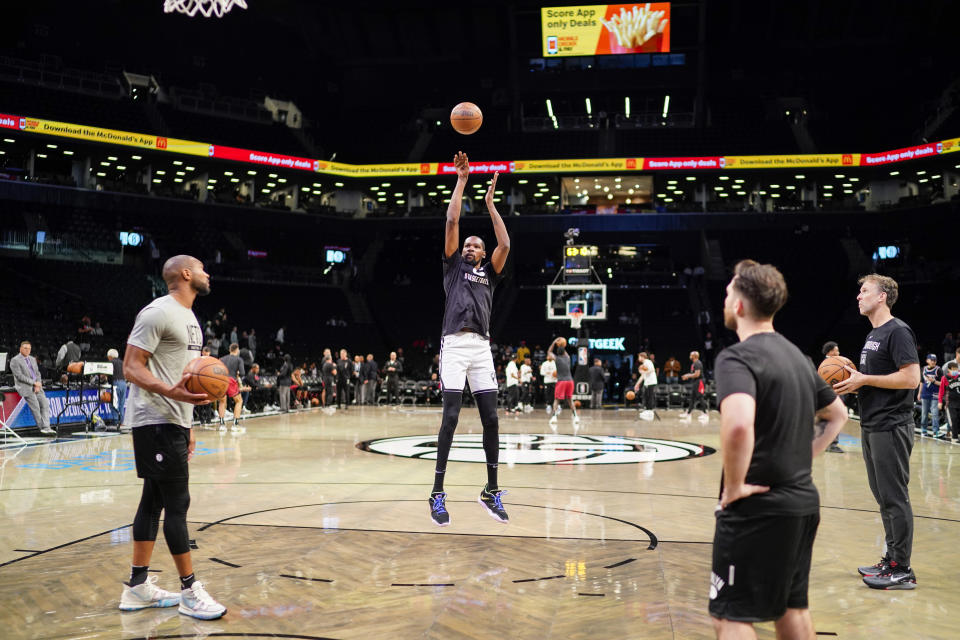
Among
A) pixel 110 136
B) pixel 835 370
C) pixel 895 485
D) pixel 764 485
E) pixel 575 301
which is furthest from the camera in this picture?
pixel 110 136

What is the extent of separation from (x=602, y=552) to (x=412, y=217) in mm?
31781

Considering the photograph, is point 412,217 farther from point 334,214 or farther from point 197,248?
point 197,248

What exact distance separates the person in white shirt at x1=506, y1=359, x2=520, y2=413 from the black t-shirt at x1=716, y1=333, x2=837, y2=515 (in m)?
17.5

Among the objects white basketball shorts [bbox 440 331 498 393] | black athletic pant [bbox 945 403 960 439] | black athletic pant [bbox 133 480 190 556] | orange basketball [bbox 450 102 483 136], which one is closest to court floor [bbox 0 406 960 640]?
black athletic pant [bbox 133 480 190 556]

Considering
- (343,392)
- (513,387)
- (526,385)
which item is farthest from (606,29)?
(343,392)

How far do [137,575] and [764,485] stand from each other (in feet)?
10.1

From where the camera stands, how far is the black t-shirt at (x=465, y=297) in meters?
5.33

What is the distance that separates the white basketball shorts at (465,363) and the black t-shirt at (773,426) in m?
3.04

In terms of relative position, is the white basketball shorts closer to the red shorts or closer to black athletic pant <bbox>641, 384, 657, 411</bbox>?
the red shorts

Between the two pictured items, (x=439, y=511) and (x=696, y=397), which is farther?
(x=696, y=397)

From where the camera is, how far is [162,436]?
3.69 m

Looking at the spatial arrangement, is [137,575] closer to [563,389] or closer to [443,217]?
[563,389]

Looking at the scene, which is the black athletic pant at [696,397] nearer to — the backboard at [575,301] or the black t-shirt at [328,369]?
the backboard at [575,301]

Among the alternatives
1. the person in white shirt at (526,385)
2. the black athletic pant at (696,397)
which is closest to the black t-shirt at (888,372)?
the black athletic pant at (696,397)
